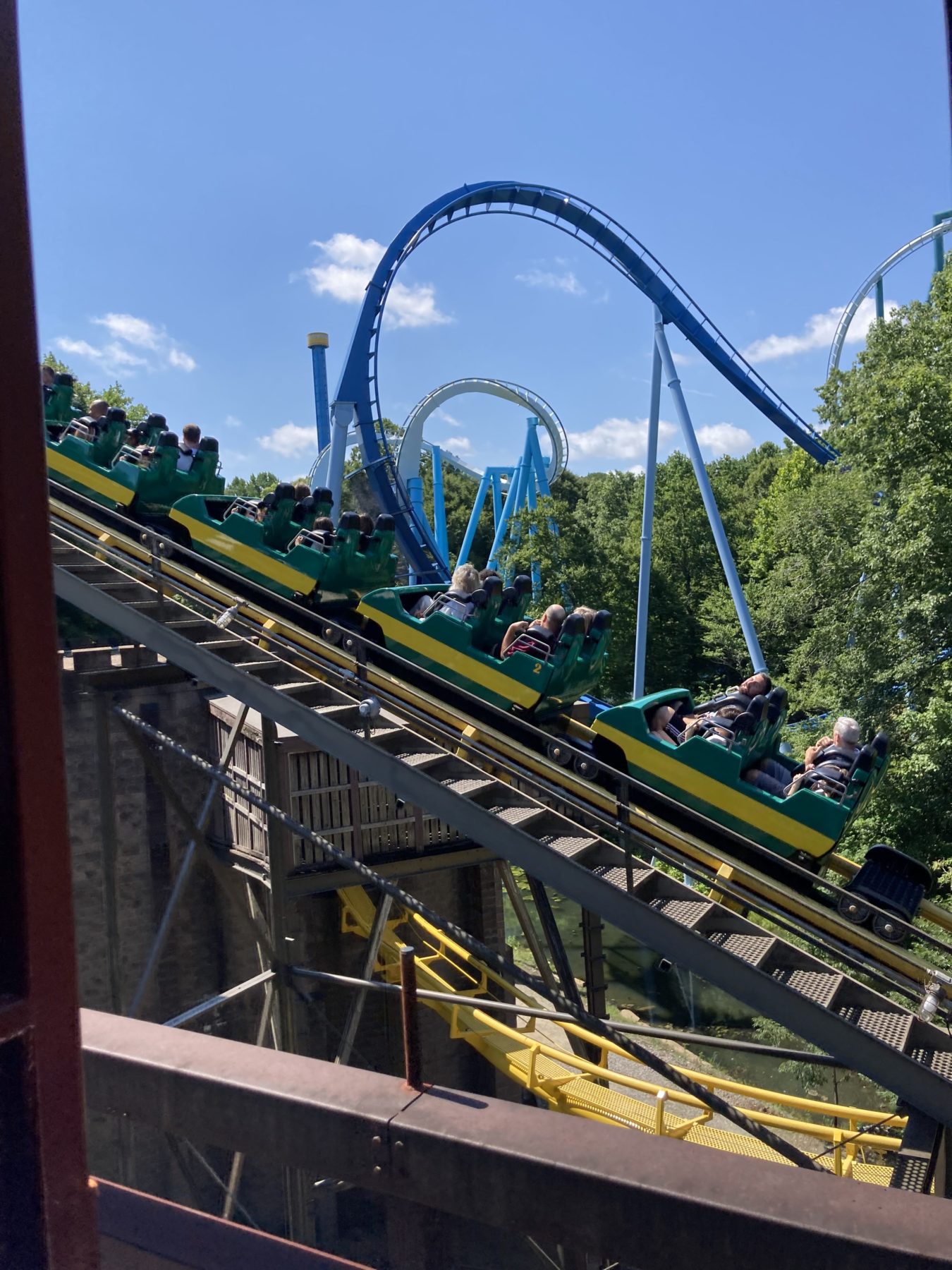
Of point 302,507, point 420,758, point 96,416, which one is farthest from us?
point 96,416

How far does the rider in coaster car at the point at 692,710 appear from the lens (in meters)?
6.16

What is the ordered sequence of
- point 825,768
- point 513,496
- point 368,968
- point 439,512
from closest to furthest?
point 825,768 < point 368,968 < point 513,496 < point 439,512

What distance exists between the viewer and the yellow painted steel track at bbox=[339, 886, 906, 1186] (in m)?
6.20

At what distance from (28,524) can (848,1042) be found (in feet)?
14.0

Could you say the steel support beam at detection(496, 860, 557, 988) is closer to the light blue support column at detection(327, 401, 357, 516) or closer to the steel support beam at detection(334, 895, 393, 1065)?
the steel support beam at detection(334, 895, 393, 1065)

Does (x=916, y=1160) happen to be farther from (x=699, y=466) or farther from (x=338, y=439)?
(x=338, y=439)

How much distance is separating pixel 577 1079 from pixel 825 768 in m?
3.61

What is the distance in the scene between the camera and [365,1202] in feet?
29.7

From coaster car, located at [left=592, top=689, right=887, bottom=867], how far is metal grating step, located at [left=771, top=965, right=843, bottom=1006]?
3.58 ft

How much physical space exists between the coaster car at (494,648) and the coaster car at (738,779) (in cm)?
58

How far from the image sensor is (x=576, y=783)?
5711 mm

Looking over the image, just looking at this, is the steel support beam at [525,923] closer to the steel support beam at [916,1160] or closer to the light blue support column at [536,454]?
the steel support beam at [916,1160]

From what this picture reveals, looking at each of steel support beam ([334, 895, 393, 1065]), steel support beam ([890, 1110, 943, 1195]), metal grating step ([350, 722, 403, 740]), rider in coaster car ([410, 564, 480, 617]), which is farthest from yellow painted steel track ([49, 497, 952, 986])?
steel support beam ([334, 895, 393, 1065])

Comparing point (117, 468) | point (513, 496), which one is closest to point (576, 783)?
point (117, 468)
